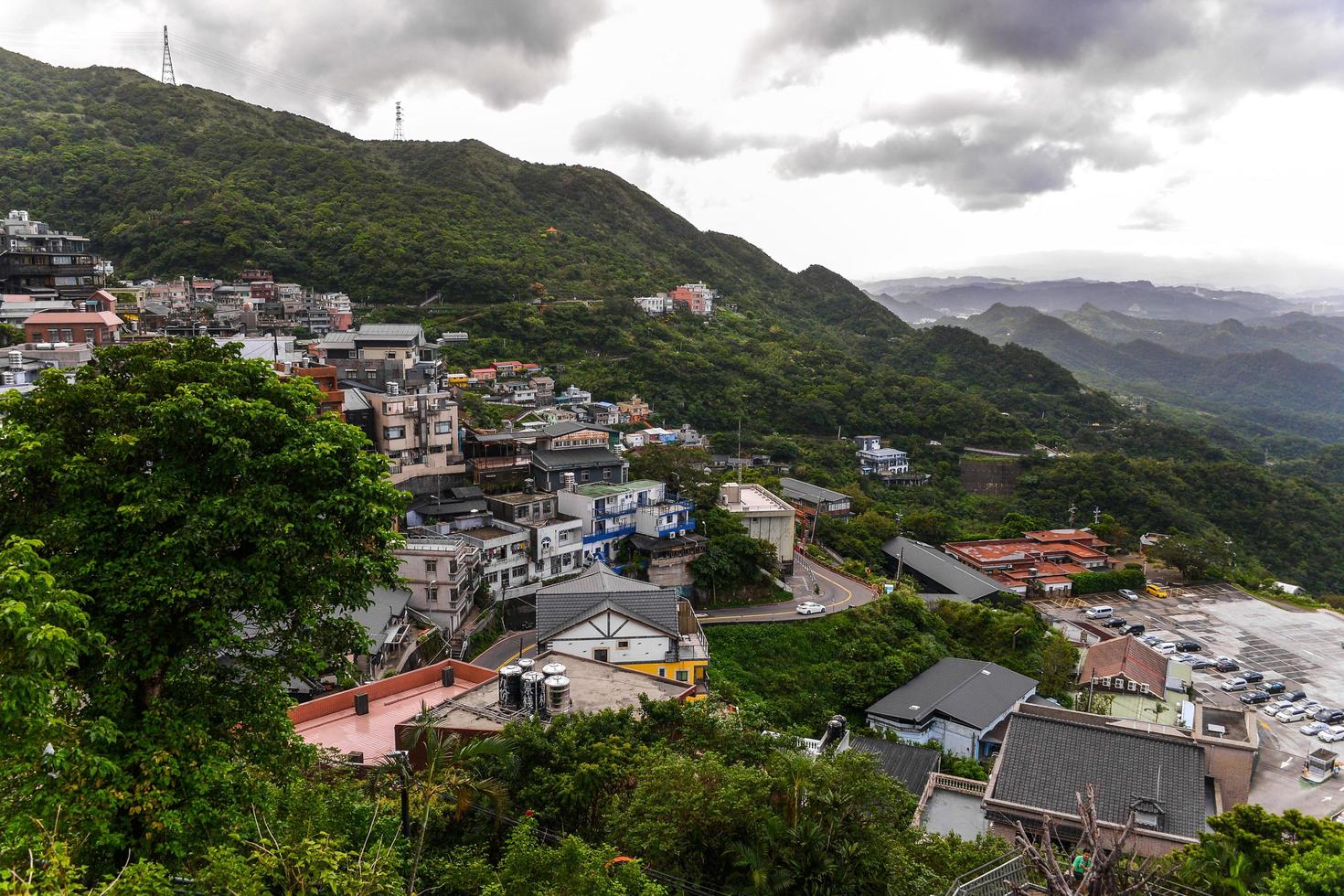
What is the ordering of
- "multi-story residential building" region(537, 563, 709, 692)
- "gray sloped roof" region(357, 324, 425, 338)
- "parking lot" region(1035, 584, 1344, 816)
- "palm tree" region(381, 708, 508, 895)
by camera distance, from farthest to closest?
"gray sloped roof" region(357, 324, 425, 338), "parking lot" region(1035, 584, 1344, 816), "multi-story residential building" region(537, 563, 709, 692), "palm tree" region(381, 708, 508, 895)

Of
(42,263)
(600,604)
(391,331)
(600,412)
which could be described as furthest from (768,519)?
(42,263)

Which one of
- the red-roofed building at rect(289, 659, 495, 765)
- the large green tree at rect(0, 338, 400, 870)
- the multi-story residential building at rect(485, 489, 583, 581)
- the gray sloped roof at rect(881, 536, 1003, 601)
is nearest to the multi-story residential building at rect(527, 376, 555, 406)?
the multi-story residential building at rect(485, 489, 583, 581)

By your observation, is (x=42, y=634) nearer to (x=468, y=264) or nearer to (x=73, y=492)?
(x=73, y=492)

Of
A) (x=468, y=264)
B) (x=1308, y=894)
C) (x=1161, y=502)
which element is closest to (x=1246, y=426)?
(x=1161, y=502)

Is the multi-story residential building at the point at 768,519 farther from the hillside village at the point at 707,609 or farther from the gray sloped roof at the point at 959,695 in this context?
the gray sloped roof at the point at 959,695

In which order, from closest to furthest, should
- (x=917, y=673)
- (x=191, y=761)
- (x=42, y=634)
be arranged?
(x=42, y=634), (x=191, y=761), (x=917, y=673)

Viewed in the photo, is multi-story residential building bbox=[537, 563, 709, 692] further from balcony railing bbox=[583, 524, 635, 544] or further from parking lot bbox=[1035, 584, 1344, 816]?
parking lot bbox=[1035, 584, 1344, 816]
